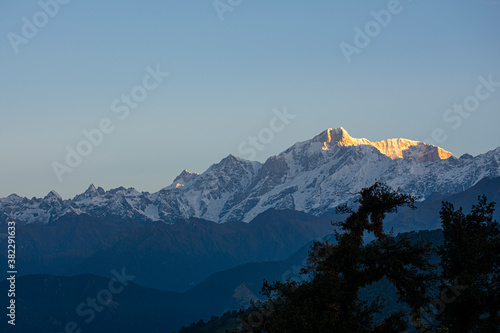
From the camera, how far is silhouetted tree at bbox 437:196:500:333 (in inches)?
1674

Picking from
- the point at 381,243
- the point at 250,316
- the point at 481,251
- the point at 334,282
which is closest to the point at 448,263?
the point at 481,251

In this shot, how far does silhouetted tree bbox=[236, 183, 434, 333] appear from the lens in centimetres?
4159

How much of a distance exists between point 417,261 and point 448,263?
5034mm

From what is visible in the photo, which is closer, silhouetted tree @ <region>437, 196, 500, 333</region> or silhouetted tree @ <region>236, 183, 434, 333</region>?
silhouetted tree @ <region>236, 183, 434, 333</region>

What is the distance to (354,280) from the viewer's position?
42938 millimetres

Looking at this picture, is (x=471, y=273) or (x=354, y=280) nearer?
(x=354, y=280)

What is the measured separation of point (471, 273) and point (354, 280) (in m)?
7.28

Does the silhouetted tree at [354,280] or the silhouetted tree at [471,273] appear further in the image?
the silhouetted tree at [471,273]

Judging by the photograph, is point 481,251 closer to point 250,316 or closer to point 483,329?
point 483,329

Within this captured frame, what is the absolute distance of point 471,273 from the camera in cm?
4394

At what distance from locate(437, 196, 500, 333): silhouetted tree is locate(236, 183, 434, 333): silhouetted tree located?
214 centimetres

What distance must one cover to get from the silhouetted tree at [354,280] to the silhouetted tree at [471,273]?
2.14 meters

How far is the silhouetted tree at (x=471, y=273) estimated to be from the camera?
4253 cm

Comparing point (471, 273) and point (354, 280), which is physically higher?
point (354, 280)
